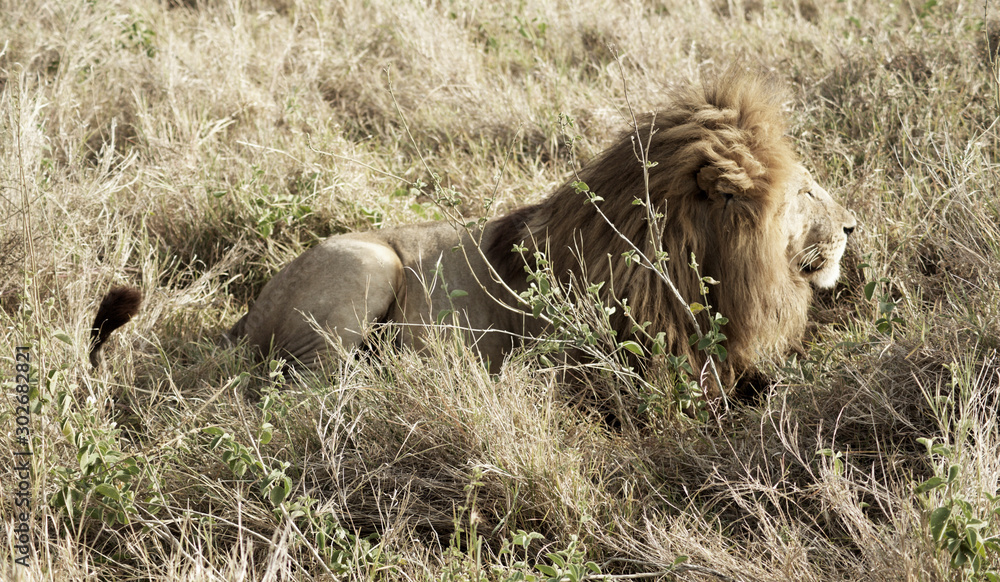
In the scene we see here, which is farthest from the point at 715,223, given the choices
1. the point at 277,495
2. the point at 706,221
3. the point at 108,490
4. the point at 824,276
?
the point at 108,490

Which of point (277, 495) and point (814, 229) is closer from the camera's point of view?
point (277, 495)

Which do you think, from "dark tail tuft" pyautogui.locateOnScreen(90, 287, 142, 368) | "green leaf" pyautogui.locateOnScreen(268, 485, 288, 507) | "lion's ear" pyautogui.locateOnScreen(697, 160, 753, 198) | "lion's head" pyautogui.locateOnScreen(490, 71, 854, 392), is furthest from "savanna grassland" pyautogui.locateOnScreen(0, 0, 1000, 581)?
"lion's ear" pyautogui.locateOnScreen(697, 160, 753, 198)

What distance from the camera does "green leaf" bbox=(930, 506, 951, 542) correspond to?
66.1 inches

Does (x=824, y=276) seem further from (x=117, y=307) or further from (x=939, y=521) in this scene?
(x=117, y=307)

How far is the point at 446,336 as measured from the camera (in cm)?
339

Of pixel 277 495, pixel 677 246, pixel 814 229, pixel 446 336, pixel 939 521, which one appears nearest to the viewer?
pixel 939 521

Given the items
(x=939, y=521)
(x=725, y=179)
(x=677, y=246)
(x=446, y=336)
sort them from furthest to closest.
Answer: (x=446, y=336)
(x=677, y=246)
(x=725, y=179)
(x=939, y=521)

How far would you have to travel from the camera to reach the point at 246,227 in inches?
173

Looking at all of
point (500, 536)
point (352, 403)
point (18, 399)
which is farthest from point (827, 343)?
point (18, 399)

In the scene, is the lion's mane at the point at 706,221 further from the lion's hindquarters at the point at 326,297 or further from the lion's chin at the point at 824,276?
the lion's hindquarters at the point at 326,297

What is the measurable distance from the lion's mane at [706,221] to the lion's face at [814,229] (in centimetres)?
8

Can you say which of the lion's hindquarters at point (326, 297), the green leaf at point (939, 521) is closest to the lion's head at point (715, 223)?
the lion's hindquarters at point (326, 297)

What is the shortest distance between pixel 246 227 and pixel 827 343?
279 centimetres

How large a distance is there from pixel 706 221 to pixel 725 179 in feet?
0.58
